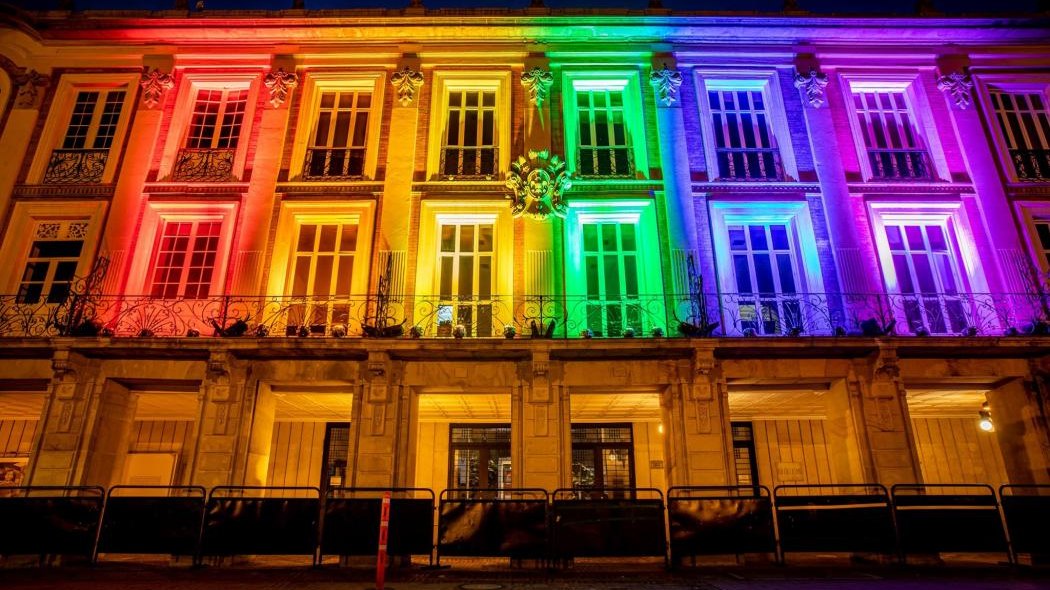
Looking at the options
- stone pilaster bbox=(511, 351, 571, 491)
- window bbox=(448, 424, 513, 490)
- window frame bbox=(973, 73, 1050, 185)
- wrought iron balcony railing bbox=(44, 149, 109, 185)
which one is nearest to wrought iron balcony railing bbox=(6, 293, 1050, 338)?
stone pilaster bbox=(511, 351, 571, 491)

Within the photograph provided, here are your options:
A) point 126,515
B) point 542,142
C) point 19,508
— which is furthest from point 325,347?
point 542,142

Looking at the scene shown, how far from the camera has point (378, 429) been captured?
438 inches

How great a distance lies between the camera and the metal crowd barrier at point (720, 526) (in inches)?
361

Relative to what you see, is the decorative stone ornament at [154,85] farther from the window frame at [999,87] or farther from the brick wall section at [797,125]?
the window frame at [999,87]

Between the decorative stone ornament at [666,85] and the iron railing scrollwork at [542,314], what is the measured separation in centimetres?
506

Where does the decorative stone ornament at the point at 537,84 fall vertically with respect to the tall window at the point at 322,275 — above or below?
above

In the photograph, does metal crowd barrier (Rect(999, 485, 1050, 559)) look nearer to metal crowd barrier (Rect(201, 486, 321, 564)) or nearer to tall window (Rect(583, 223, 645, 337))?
tall window (Rect(583, 223, 645, 337))

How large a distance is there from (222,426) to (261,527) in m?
2.72

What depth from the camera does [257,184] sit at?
43.7 ft

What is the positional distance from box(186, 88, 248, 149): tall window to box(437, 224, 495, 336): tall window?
580 centimetres

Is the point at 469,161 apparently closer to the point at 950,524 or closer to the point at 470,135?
the point at 470,135

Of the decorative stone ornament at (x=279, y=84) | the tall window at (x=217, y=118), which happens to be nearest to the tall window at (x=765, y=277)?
the decorative stone ornament at (x=279, y=84)

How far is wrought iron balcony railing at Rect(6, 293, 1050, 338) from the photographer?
11836 millimetres

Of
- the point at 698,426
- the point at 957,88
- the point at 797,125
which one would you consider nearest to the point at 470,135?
the point at 797,125
